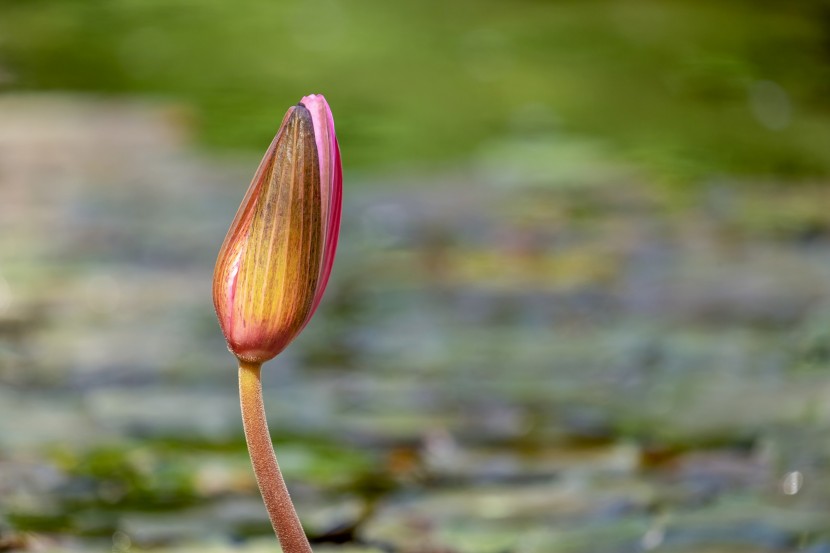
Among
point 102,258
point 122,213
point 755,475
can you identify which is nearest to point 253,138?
point 122,213

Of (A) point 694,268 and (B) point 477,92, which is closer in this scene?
(A) point 694,268

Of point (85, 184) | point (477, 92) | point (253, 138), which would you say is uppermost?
point (477, 92)

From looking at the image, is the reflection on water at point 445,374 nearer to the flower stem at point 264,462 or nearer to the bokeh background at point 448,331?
the bokeh background at point 448,331

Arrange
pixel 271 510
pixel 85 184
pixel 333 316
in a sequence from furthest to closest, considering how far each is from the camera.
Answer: pixel 85 184
pixel 333 316
pixel 271 510

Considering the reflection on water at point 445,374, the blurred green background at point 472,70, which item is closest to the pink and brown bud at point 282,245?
the reflection on water at point 445,374

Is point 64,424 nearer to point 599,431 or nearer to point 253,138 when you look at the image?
point 599,431
